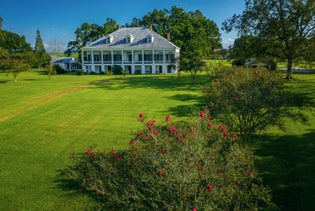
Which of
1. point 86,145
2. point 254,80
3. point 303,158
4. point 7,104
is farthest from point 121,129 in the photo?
point 7,104

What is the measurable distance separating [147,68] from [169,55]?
5.51 m

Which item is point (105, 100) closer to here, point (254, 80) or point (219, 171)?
point (254, 80)

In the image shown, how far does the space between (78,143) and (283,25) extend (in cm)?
2932

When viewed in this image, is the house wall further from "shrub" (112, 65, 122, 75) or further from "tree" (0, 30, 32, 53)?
"tree" (0, 30, 32, 53)

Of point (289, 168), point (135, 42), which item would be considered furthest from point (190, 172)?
point (135, 42)

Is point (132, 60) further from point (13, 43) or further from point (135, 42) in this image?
point (13, 43)

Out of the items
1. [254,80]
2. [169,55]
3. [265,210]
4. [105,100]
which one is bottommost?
[265,210]

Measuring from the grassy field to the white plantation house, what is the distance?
30.0 metres

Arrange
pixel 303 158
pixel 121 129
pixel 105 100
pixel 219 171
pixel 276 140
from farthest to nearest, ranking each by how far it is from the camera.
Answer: pixel 105 100 < pixel 121 129 < pixel 276 140 < pixel 303 158 < pixel 219 171

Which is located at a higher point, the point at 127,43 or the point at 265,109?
the point at 127,43

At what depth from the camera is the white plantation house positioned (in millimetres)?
50344

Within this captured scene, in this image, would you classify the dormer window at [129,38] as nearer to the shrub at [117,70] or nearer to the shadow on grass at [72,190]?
the shrub at [117,70]

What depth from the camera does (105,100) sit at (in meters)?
21.2

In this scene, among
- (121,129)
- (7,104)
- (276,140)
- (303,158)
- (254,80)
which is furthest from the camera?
(7,104)
